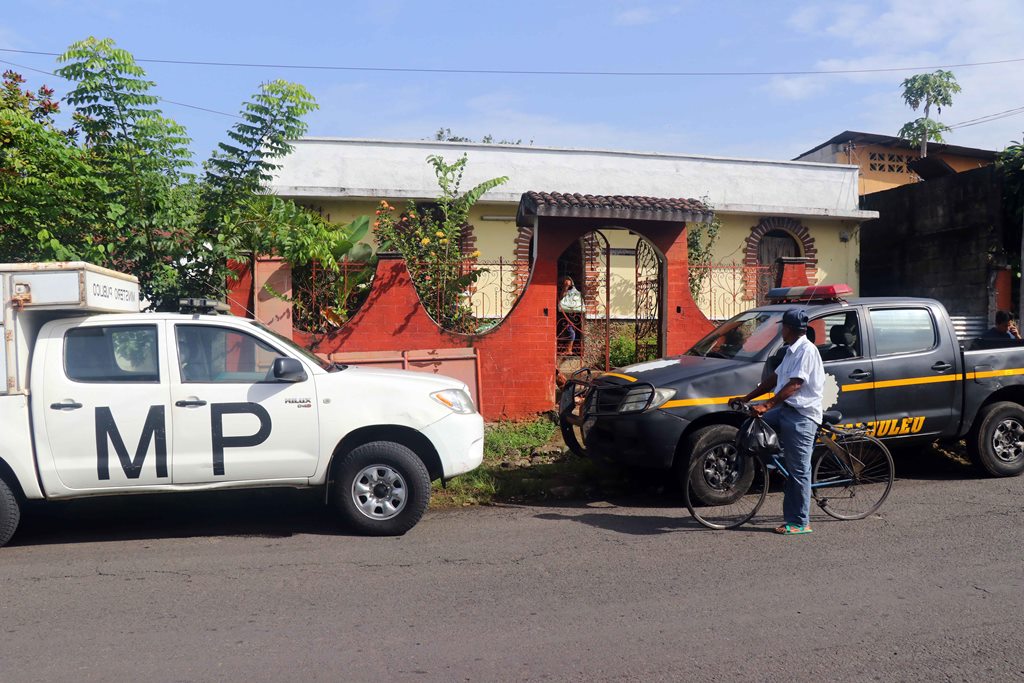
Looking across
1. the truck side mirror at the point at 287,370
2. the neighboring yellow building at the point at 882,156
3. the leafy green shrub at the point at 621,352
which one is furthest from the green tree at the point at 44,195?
the neighboring yellow building at the point at 882,156

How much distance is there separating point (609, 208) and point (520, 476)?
4319 millimetres

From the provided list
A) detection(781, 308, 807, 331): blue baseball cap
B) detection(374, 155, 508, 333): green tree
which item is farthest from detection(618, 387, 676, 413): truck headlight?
detection(374, 155, 508, 333): green tree

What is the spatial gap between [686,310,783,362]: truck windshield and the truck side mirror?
3957 millimetres

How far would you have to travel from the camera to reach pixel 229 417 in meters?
6.12

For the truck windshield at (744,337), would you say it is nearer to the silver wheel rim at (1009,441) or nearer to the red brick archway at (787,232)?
the silver wheel rim at (1009,441)

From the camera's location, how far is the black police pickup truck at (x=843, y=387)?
7.00 m

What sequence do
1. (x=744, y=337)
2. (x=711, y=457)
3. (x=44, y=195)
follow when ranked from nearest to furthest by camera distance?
1. (x=711, y=457)
2. (x=744, y=337)
3. (x=44, y=195)

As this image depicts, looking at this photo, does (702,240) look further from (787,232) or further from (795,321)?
(795,321)

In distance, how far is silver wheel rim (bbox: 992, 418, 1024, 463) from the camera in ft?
26.3

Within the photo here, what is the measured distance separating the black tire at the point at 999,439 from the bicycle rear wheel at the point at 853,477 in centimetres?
183

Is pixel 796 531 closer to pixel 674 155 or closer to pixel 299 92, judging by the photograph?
pixel 299 92

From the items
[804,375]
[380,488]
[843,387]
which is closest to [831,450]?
[804,375]

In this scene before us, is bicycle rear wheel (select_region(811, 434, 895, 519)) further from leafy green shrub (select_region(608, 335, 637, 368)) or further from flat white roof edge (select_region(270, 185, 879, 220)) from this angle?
flat white roof edge (select_region(270, 185, 879, 220))

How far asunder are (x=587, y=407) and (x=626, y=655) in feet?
12.2
